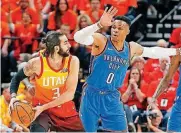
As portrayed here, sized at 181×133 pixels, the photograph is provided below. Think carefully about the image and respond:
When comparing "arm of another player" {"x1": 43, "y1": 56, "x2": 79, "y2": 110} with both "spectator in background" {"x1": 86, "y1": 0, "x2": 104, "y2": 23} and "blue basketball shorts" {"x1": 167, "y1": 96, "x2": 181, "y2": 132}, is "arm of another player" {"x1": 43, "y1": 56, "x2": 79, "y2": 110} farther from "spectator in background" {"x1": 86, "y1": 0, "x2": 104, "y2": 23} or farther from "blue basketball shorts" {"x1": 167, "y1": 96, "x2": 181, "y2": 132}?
"spectator in background" {"x1": 86, "y1": 0, "x2": 104, "y2": 23}

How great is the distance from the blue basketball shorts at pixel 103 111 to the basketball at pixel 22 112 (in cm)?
67

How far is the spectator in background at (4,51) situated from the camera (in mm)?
13562

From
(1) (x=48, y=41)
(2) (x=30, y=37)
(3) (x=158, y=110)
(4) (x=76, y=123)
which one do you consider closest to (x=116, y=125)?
(4) (x=76, y=123)

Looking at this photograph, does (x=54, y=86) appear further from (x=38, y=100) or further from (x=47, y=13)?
(x=47, y=13)

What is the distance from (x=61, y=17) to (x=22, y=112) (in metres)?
4.42

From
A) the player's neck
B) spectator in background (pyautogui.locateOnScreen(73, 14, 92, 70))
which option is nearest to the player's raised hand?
the player's neck

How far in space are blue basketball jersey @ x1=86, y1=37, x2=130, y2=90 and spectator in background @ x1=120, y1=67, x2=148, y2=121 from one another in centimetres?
259

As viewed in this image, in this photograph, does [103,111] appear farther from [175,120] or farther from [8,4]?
[8,4]

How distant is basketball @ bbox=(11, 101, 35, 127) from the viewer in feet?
30.9

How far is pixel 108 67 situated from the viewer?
9477mm

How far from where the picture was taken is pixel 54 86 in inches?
374

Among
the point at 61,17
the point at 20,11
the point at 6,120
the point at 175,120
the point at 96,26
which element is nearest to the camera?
the point at 96,26

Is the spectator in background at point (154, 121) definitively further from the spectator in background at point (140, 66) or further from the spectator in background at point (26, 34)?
the spectator in background at point (26, 34)

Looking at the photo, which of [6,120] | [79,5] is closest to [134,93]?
[6,120]
